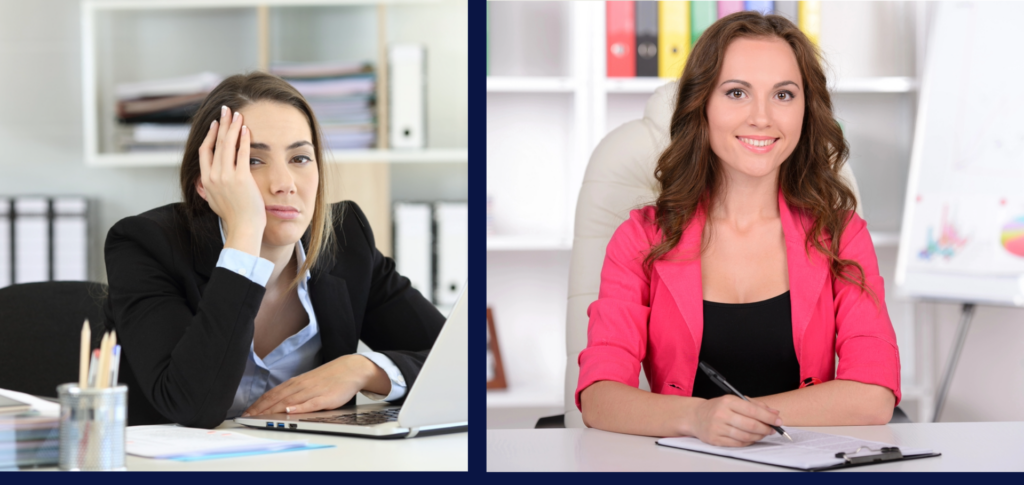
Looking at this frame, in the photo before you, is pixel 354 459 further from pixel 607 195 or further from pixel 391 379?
pixel 607 195

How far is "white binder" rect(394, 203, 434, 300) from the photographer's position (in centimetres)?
286

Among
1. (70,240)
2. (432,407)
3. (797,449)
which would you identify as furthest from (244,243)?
(70,240)

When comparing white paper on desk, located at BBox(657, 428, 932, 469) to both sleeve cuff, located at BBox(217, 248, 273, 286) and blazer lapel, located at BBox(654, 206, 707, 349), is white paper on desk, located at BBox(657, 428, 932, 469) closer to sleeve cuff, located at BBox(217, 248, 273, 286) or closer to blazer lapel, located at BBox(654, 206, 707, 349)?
blazer lapel, located at BBox(654, 206, 707, 349)

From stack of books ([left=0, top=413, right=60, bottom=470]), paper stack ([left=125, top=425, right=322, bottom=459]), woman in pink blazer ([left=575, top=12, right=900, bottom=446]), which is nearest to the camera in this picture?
stack of books ([left=0, top=413, right=60, bottom=470])

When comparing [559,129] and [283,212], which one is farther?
[559,129]

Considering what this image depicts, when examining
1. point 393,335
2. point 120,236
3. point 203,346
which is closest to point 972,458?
point 203,346

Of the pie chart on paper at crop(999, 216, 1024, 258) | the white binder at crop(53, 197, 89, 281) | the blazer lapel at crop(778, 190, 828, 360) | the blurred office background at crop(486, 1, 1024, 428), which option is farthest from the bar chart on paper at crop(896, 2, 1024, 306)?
the white binder at crop(53, 197, 89, 281)

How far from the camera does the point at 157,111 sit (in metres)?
2.84

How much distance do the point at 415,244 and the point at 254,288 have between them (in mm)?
1693

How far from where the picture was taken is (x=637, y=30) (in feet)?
8.72

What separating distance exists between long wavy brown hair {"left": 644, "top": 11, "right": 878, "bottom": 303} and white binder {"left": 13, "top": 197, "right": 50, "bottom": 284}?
2102mm

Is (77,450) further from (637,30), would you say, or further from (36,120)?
(36,120)

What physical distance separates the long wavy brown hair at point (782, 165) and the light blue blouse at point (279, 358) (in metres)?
0.49

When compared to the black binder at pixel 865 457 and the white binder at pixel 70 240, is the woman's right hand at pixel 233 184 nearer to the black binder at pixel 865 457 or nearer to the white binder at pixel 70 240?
the black binder at pixel 865 457
